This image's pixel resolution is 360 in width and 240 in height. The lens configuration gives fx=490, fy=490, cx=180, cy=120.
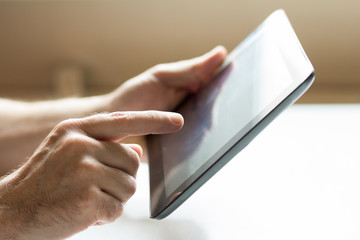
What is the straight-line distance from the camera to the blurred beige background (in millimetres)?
1164

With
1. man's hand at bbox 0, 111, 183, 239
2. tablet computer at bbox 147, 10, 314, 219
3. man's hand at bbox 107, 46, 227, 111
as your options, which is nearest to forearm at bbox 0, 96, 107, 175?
man's hand at bbox 107, 46, 227, 111

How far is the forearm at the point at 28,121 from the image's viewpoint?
83cm

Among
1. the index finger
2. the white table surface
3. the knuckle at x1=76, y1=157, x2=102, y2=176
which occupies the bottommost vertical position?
the white table surface

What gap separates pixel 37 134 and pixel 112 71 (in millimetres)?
447

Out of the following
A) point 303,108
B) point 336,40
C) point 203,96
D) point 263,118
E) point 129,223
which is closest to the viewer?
point 263,118

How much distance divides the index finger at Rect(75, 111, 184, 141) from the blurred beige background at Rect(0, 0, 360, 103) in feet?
2.18

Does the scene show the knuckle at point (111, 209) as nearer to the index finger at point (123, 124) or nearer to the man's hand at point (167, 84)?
the index finger at point (123, 124)

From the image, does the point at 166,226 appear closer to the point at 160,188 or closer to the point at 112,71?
the point at 160,188

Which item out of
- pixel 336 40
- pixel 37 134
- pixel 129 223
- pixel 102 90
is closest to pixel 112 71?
pixel 102 90

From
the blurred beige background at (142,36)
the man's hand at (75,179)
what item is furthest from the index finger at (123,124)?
the blurred beige background at (142,36)

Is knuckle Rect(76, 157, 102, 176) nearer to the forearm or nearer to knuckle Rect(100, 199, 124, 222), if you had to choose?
knuckle Rect(100, 199, 124, 222)

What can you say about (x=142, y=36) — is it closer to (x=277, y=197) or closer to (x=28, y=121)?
(x=28, y=121)

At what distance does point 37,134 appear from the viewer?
845mm

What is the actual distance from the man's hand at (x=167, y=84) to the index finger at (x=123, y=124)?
0.99 ft
